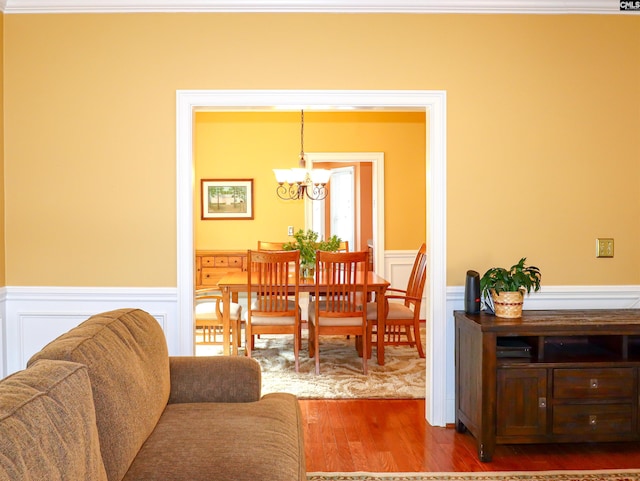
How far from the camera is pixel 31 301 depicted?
11.8 feet

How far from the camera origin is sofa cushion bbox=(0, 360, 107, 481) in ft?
3.76

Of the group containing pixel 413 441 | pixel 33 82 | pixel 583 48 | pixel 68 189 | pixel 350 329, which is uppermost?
pixel 583 48

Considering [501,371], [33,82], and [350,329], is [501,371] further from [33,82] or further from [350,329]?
[33,82]

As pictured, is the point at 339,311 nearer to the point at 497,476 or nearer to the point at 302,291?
the point at 302,291

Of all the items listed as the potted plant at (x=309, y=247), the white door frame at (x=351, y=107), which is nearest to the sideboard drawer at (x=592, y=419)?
the white door frame at (x=351, y=107)

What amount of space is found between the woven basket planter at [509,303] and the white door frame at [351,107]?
400 millimetres

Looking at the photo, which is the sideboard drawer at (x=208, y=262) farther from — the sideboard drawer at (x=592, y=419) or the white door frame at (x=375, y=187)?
the sideboard drawer at (x=592, y=419)

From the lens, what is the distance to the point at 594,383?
3207mm

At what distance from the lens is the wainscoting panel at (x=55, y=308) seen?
141 inches

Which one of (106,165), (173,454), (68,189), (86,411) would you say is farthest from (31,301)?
(86,411)

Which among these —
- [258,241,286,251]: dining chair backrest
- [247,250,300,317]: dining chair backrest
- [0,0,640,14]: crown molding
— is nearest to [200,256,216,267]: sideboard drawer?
[258,241,286,251]: dining chair backrest

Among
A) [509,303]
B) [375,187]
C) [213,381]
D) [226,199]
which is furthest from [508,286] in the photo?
[226,199]

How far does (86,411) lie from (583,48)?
3.56 metres

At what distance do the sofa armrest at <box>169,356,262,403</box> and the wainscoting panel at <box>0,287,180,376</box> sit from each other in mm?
928
